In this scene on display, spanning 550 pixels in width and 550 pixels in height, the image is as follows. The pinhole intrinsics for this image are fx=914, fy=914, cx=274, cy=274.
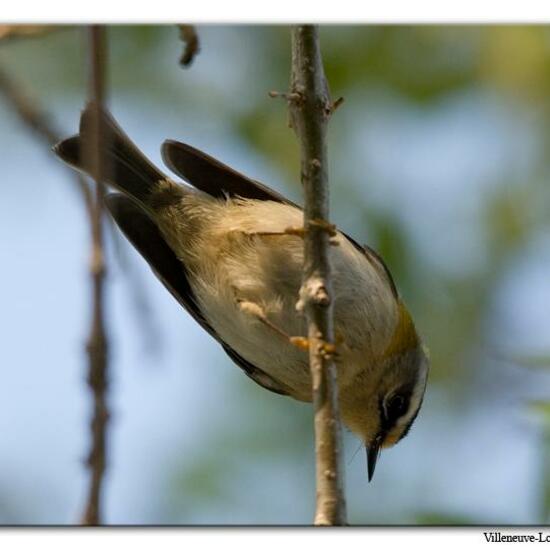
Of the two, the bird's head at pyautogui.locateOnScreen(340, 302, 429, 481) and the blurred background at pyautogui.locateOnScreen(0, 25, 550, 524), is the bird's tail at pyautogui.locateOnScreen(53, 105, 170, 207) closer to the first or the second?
the blurred background at pyautogui.locateOnScreen(0, 25, 550, 524)

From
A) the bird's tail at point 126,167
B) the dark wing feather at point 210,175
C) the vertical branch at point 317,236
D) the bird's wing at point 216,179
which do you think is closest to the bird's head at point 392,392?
the bird's wing at point 216,179

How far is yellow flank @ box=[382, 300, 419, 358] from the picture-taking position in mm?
2104

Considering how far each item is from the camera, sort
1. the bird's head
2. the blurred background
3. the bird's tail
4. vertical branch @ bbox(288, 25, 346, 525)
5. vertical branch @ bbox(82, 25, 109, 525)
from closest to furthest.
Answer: vertical branch @ bbox(82, 25, 109, 525) → vertical branch @ bbox(288, 25, 346, 525) → the blurred background → the bird's tail → the bird's head

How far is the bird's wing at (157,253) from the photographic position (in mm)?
2047

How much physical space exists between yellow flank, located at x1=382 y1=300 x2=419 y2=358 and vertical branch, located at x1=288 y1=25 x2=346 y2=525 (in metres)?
0.50

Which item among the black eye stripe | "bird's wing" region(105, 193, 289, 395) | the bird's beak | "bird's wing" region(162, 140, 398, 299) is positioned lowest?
the bird's beak

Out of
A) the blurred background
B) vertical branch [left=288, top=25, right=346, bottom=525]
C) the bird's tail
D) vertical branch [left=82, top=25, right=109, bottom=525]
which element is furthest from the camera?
the bird's tail

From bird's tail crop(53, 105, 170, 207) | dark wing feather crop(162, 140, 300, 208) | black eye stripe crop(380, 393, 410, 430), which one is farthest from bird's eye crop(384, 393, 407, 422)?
bird's tail crop(53, 105, 170, 207)

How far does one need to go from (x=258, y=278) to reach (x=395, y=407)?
47 centimetres

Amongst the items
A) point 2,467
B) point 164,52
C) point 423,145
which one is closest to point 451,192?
point 423,145

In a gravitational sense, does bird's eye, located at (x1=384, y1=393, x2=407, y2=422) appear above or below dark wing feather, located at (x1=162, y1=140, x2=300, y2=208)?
below

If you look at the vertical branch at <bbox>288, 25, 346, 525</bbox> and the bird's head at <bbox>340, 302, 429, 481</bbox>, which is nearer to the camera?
the vertical branch at <bbox>288, 25, 346, 525</bbox>

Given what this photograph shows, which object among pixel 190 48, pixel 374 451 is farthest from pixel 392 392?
pixel 190 48

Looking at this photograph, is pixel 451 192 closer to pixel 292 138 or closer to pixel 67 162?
pixel 292 138
